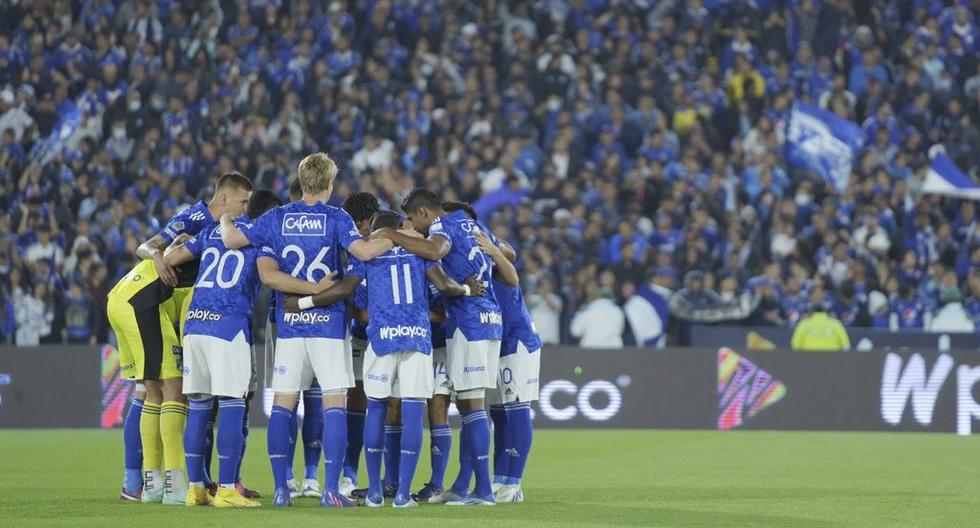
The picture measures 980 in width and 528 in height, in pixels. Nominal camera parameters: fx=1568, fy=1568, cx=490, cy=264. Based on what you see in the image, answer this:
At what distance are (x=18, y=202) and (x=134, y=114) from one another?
260 centimetres

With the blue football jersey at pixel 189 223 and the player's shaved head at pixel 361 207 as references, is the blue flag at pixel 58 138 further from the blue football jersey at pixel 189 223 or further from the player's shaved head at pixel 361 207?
the player's shaved head at pixel 361 207

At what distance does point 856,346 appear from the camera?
21547mm

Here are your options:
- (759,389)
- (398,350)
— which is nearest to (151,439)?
(398,350)

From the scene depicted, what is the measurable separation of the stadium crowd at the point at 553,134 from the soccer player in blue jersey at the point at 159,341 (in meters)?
10.4

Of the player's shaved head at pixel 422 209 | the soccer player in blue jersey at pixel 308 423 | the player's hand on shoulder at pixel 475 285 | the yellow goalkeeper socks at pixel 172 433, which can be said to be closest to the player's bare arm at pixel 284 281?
the player's shaved head at pixel 422 209

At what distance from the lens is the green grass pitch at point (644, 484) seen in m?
10.1

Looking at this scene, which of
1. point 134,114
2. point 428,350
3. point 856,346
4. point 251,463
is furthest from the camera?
point 134,114

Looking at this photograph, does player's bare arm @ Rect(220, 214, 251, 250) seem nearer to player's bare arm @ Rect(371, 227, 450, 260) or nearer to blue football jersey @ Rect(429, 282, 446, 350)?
player's bare arm @ Rect(371, 227, 450, 260)

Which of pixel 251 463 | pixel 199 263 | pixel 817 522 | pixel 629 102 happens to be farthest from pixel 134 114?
pixel 817 522

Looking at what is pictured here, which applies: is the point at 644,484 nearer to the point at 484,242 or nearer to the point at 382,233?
the point at 484,242

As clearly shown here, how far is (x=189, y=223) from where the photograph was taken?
11492mm

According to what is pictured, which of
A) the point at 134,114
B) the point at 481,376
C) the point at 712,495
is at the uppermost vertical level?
the point at 134,114

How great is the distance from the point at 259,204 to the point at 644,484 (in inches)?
163

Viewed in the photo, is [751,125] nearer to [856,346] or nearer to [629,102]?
[629,102]
